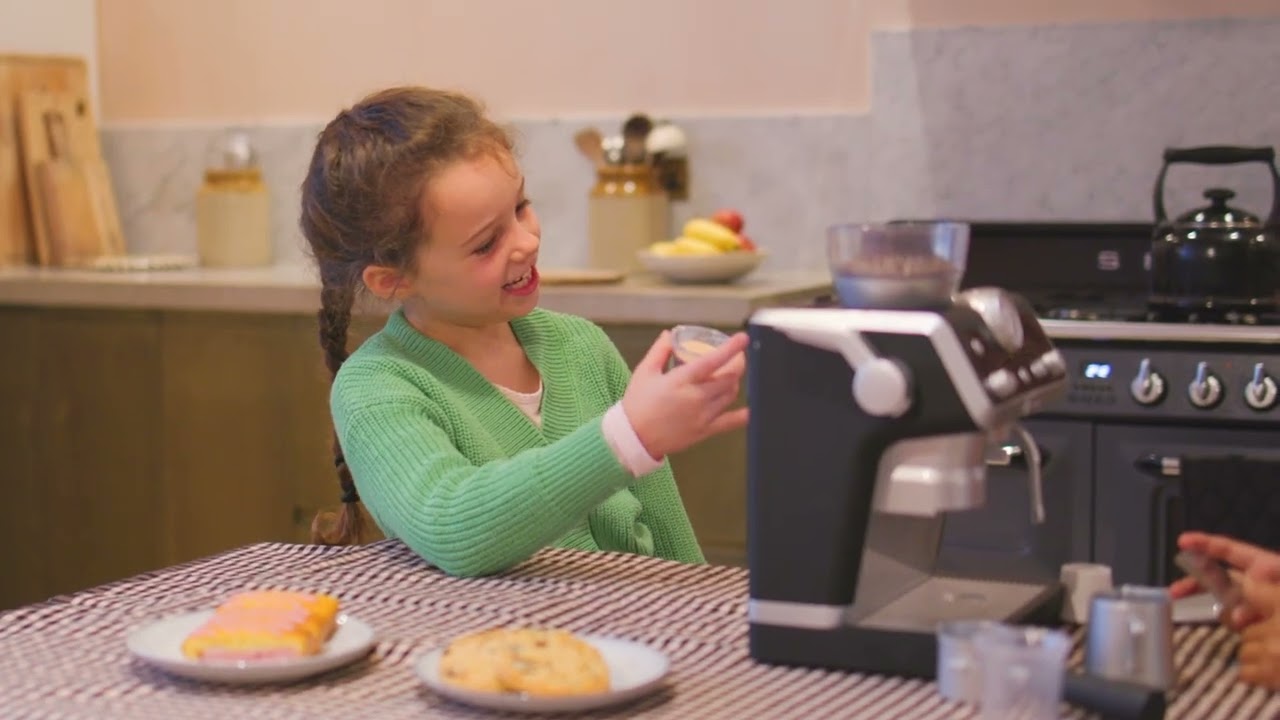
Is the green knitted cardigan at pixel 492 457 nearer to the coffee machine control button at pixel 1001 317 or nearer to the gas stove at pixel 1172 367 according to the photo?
the coffee machine control button at pixel 1001 317

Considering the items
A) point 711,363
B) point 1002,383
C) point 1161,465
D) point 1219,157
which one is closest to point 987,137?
point 1219,157

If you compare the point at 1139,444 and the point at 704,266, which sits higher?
the point at 704,266

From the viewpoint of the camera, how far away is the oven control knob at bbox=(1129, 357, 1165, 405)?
103 inches

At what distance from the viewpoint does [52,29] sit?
3855mm

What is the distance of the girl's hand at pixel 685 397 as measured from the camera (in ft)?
4.74

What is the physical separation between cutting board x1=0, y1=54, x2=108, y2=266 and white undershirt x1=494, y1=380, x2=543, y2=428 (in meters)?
2.08

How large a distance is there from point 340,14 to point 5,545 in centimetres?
129

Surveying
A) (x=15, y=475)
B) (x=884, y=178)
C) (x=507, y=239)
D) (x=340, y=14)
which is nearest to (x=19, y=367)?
(x=15, y=475)

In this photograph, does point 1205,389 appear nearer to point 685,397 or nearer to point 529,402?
point 529,402

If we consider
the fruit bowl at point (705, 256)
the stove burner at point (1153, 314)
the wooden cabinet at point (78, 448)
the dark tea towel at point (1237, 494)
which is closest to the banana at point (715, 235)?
the fruit bowl at point (705, 256)

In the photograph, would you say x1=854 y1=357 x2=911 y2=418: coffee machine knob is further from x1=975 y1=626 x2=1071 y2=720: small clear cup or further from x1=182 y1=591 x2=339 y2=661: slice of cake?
x1=182 y1=591 x2=339 y2=661: slice of cake

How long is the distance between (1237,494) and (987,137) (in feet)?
3.09

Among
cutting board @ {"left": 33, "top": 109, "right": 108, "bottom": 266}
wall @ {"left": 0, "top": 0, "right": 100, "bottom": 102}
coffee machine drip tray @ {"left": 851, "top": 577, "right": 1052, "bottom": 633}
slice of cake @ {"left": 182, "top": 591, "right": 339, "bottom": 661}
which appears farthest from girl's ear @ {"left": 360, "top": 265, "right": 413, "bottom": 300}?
wall @ {"left": 0, "top": 0, "right": 100, "bottom": 102}

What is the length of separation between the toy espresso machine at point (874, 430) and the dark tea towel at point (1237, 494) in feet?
4.30
